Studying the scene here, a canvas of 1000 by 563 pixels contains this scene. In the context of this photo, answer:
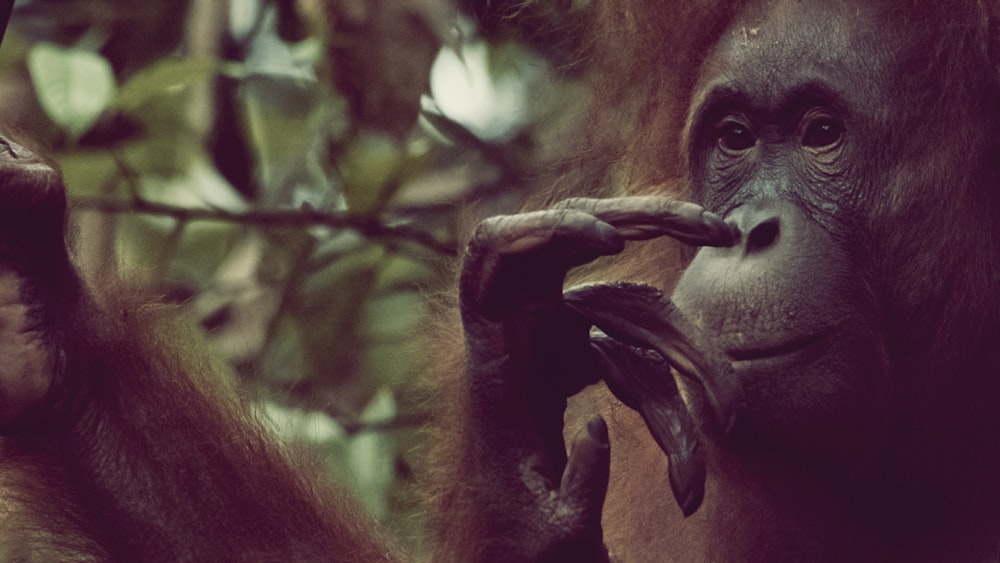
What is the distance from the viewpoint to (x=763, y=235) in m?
2.30

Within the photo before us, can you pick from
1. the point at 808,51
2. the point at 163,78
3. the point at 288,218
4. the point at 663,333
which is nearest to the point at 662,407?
the point at 663,333

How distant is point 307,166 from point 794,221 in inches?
83.0

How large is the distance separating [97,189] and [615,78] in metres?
1.27

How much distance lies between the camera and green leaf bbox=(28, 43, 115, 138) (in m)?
3.34

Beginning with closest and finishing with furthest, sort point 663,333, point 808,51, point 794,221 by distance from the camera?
point 663,333, point 794,221, point 808,51

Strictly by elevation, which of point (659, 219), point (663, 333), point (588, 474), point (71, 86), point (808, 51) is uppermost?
point (808, 51)

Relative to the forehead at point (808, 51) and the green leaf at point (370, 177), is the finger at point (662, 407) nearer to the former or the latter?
the forehead at point (808, 51)

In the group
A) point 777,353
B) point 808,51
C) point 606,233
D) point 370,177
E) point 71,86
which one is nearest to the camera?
point 606,233

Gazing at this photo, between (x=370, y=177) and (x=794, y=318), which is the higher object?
(x=794, y=318)

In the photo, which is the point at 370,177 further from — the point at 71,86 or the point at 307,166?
the point at 71,86

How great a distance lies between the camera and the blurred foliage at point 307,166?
139 inches

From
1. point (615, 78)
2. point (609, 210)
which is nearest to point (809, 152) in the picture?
point (609, 210)

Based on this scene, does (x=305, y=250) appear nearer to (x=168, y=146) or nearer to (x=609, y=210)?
(x=168, y=146)

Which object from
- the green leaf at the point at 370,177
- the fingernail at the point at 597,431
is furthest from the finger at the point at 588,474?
the green leaf at the point at 370,177
